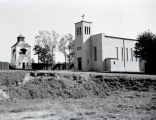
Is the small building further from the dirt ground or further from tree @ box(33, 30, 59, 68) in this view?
the dirt ground

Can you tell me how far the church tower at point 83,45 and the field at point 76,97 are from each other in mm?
18258

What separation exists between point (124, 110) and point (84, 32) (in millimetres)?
32856

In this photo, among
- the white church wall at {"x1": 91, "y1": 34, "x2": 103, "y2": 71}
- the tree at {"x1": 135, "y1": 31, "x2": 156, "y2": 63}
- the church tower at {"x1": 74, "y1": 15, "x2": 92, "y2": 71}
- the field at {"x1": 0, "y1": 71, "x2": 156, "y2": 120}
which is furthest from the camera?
the church tower at {"x1": 74, "y1": 15, "x2": 92, "y2": 71}

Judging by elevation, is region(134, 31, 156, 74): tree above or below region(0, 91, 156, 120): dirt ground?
above

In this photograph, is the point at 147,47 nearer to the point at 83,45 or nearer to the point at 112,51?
the point at 112,51

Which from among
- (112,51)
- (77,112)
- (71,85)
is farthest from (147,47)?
(77,112)

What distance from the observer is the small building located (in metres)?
58.6

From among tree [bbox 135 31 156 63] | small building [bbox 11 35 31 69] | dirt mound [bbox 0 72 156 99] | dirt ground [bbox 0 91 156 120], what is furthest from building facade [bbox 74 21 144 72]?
dirt ground [bbox 0 91 156 120]

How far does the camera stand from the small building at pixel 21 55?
58.6 metres

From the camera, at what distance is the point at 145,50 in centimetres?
3922

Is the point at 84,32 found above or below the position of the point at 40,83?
above

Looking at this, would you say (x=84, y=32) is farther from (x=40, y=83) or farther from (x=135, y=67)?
(x=40, y=83)

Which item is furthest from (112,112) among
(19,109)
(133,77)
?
(133,77)

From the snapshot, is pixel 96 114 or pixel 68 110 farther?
pixel 68 110
